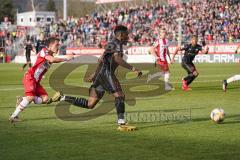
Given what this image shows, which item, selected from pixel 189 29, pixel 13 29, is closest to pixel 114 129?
pixel 189 29

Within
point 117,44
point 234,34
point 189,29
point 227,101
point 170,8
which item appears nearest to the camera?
point 117,44

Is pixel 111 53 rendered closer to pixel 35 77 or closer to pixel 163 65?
pixel 35 77

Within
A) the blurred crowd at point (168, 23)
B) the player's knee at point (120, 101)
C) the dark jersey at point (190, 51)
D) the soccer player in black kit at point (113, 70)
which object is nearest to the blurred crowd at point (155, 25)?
the blurred crowd at point (168, 23)

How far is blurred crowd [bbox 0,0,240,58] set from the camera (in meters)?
53.2

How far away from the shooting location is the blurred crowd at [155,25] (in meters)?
53.2

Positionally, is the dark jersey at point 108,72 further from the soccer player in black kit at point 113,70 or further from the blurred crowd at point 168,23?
the blurred crowd at point 168,23

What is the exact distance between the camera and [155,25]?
61.2 meters

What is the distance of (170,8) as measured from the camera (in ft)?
206

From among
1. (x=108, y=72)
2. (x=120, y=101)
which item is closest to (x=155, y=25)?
(x=108, y=72)

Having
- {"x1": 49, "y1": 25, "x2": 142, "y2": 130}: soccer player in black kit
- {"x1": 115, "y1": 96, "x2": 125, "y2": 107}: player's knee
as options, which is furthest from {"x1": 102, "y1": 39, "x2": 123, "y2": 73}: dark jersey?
{"x1": 115, "y1": 96, "x2": 125, "y2": 107}: player's knee

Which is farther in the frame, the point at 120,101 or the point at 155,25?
the point at 155,25

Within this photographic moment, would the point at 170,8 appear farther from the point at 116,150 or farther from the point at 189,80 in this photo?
the point at 116,150

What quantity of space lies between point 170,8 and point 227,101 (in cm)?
4730

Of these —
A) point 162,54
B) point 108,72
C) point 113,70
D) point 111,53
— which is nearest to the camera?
point 111,53
